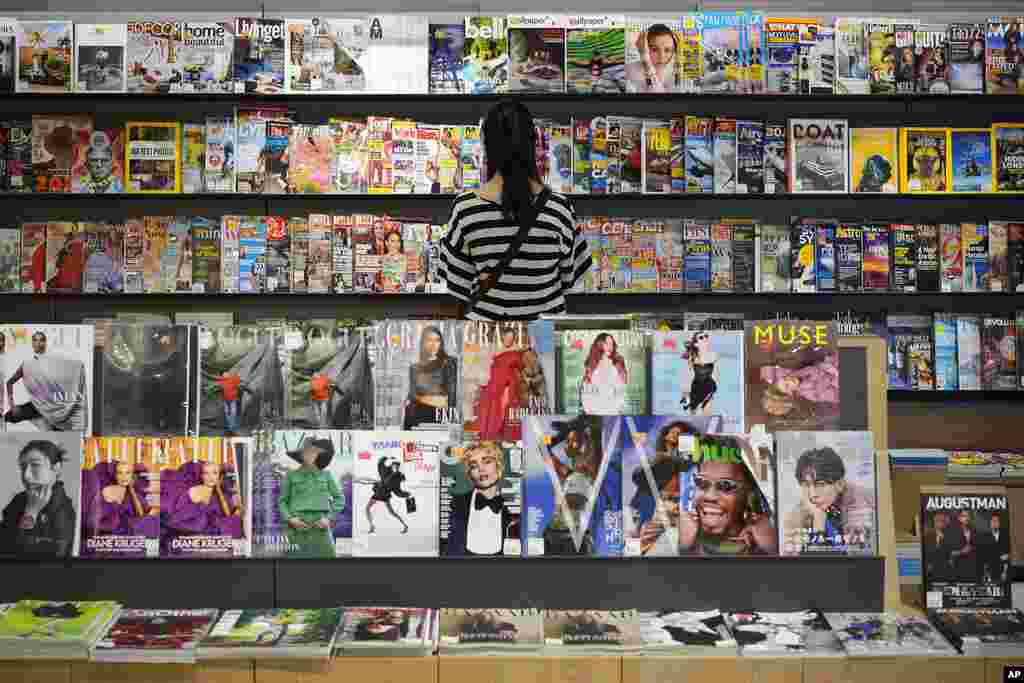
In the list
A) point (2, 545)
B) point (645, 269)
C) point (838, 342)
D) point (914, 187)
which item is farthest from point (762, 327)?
point (914, 187)

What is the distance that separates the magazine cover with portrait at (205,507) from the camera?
2107mm

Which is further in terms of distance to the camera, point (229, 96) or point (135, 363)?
point (229, 96)

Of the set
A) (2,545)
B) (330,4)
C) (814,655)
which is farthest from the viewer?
(330,4)

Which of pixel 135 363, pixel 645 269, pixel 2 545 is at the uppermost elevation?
pixel 645 269

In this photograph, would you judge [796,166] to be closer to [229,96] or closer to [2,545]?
[229,96]

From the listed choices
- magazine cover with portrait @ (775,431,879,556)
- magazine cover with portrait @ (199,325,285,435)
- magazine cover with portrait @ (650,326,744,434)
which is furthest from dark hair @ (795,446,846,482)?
magazine cover with portrait @ (199,325,285,435)

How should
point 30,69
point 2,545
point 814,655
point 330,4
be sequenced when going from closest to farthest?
point 814,655 → point 2,545 → point 30,69 → point 330,4

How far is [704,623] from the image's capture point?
81.6 inches

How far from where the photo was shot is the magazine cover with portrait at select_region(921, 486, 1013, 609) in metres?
2.18

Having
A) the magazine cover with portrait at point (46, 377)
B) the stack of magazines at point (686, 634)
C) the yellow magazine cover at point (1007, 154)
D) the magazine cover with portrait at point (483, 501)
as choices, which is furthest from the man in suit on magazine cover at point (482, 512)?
the yellow magazine cover at point (1007, 154)

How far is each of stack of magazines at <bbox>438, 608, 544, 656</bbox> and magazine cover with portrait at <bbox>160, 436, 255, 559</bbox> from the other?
1.49 ft

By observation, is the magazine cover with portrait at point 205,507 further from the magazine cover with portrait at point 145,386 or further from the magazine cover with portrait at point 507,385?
the magazine cover with portrait at point 507,385

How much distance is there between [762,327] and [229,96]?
3.19 meters

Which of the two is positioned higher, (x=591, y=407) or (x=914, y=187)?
(x=914, y=187)
